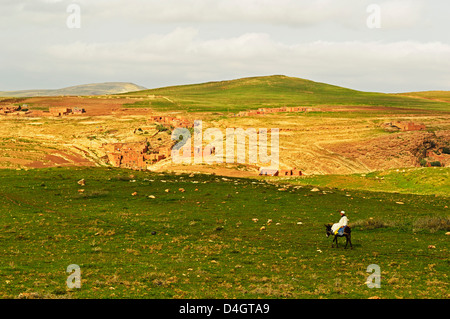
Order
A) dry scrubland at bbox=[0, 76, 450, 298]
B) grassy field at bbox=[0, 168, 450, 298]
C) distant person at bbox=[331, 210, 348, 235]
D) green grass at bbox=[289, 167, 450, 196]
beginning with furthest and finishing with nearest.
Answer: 1. green grass at bbox=[289, 167, 450, 196]
2. distant person at bbox=[331, 210, 348, 235]
3. dry scrubland at bbox=[0, 76, 450, 298]
4. grassy field at bbox=[0, 168, 450, 298]

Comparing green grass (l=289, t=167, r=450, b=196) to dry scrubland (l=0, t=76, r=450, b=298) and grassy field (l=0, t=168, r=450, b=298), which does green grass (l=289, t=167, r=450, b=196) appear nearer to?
dry scrubland (l=0, t=76, r=450, b=298)

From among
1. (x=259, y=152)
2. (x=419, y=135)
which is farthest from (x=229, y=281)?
(x=419, y=135)

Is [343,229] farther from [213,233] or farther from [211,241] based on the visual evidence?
[213,233]

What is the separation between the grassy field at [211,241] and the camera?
50.7 ft

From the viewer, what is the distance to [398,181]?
49.4 metres

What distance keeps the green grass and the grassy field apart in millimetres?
5923

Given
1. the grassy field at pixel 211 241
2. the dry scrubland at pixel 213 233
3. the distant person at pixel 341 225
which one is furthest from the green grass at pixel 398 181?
the distant person at pixel 341 225

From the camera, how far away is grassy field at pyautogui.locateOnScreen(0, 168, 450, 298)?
15461 mm

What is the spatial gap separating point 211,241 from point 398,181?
32.0m

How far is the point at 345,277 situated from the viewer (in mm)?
16703

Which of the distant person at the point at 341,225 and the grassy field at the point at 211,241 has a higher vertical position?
the distant person at the point at 341,225

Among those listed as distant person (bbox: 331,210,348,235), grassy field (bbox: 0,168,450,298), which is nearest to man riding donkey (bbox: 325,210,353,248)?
distant person (bbox: 331,210,348,235)

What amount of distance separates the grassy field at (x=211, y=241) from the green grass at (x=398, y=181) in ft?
19.4

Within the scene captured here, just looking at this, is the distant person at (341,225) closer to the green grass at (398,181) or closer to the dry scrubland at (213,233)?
the dry scrubland at (213,233)
